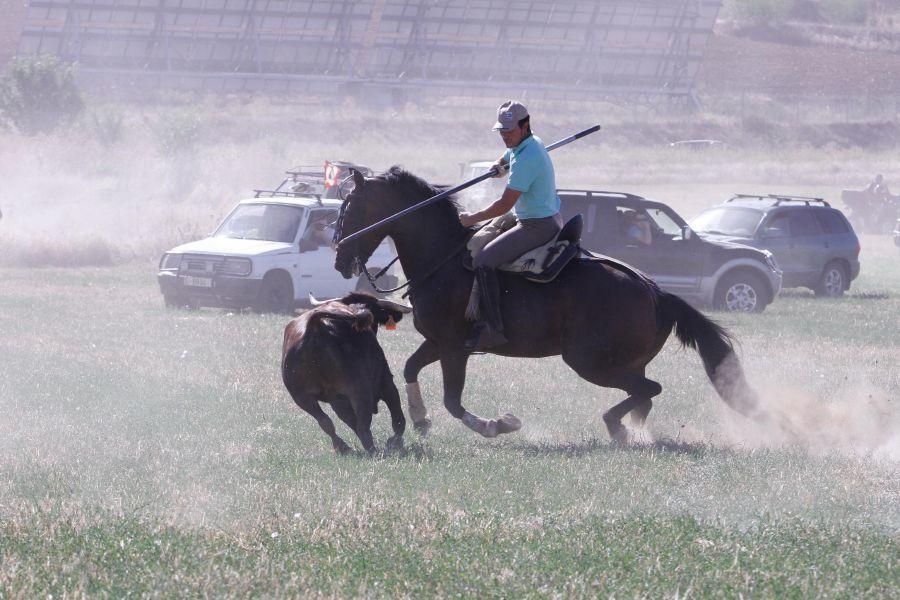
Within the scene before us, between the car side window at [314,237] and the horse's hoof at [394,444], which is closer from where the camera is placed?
the horse's hoof at [394,444]

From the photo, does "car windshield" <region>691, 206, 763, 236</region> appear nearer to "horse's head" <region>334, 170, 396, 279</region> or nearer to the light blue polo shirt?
the light blue polo shirt

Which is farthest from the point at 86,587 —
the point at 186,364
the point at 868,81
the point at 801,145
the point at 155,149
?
the point at 868,81

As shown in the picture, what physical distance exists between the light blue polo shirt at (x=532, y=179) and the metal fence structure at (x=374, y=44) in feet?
208

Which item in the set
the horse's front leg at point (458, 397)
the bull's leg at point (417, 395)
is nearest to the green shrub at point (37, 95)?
the bull's leg at point (417, 395)

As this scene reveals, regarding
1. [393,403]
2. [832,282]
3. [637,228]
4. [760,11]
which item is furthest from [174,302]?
[760,11]

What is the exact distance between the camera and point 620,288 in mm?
9977

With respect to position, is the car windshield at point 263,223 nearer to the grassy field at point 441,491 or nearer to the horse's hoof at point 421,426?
the grassy field at point 441,491

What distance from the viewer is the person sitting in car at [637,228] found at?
22.4 metres

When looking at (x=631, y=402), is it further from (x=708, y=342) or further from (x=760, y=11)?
(x=760, y=11)

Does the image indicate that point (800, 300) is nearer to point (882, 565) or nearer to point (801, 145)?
point (882, 565)

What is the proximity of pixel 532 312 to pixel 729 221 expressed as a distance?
1745 centimetres

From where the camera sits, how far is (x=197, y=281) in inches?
805

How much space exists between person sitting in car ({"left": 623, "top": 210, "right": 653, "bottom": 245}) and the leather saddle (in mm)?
12633

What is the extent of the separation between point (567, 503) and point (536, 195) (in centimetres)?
301
